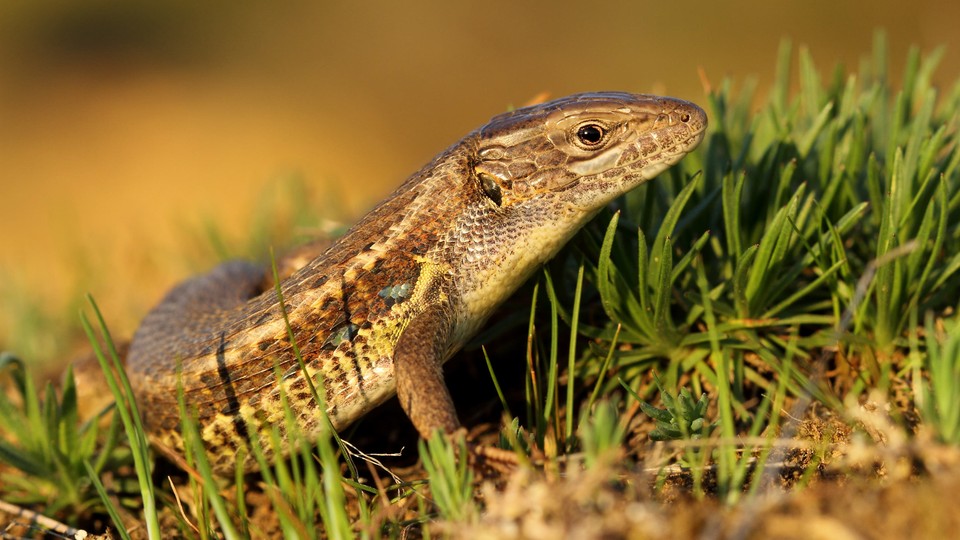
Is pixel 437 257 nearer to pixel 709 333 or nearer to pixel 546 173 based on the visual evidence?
pixel 546 173

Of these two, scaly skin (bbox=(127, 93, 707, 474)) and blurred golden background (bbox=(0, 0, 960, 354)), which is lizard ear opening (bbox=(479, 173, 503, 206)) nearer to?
scaly skin (bbox=(127, 93, 707, 474))

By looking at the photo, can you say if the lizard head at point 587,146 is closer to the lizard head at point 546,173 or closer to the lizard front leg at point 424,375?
the lizard head at point 546,173

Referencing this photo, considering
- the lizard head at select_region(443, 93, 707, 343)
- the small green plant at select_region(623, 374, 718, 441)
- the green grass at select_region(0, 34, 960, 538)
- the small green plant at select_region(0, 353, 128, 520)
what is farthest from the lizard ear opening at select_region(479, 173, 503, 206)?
the small green plant at select_region(0, 353, 128, 520)

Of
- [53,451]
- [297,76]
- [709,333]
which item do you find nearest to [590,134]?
[709,333]

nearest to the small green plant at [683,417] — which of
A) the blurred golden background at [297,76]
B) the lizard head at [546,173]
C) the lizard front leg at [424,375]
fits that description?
the lizard front leg at [424,375]

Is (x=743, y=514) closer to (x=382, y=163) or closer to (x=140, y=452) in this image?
(x=140, y=452)

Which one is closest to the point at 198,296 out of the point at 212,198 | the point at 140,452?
the point at 140,452
